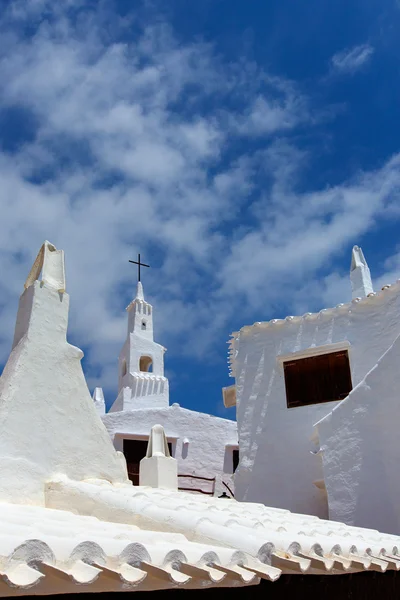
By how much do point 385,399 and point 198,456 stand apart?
1051 centimetres

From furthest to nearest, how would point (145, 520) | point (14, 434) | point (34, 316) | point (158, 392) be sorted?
point (158, 392) < point (34, 316) < point (14, 434) < point (145, 520)

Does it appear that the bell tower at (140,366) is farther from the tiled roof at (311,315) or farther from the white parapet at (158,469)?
the white parapet at (158,469)

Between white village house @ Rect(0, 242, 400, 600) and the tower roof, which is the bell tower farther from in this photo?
white village house @ Rect(0, 242, 400, 600)

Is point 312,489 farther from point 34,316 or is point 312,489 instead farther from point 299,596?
point 299,596

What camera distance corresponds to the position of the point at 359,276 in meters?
15.7

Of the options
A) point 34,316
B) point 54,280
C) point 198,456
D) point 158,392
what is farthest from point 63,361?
point 158,392

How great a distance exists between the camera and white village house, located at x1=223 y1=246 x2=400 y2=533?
10.9 meters

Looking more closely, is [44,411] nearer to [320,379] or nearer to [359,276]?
[320,379]

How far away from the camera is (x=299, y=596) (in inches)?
182

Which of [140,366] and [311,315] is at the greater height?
[140,366]

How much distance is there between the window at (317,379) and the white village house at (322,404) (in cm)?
2

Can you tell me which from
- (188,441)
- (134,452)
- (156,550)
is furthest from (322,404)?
(156,550)

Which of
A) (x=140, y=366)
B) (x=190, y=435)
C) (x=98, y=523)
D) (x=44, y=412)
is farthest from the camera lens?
(x=140, y=366)

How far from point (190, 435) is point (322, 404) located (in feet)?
26.6
